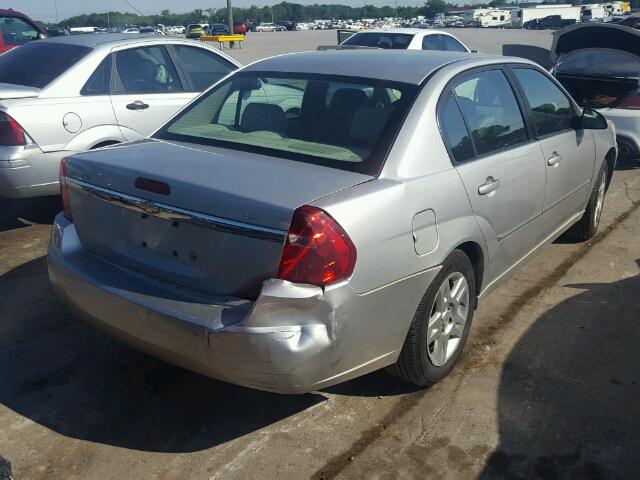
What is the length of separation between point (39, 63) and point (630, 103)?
6.20m

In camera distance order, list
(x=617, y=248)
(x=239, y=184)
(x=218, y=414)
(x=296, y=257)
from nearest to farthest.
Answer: (x=296, y=257) < (x=239, y=184) < (x=218, y=414) < (x=617, y=248)

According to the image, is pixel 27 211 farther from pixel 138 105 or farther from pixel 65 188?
pixel 65 188

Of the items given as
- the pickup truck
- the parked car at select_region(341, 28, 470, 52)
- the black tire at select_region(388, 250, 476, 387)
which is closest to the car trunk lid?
the black tire at select_region(388, 250, 476, 387)

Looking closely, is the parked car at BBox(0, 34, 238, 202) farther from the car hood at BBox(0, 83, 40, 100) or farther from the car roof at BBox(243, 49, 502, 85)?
the car roof at BBox(243, 49, 502, 85)

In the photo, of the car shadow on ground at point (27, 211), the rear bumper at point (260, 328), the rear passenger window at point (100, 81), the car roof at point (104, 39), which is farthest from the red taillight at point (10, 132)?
the rear bumper at point (260, 328)

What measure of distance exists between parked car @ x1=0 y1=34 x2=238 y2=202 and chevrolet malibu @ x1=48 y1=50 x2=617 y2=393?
210cm

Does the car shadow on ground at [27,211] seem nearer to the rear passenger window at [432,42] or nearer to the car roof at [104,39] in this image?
the car roof at [104,39]

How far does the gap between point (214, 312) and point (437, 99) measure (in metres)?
1.57

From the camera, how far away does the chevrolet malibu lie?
2789mm

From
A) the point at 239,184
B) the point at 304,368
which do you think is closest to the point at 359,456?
the point at 304,368

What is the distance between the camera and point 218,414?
3.40m

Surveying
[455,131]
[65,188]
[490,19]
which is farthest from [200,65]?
[490,19]

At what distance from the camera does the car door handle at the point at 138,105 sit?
6.31 meters

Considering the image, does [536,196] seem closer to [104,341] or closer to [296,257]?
[296,257]
